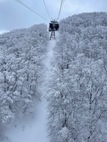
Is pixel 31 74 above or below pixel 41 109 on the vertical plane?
above

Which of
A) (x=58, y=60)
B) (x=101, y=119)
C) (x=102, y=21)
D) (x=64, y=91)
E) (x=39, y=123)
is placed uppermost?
(x=102, y=21)

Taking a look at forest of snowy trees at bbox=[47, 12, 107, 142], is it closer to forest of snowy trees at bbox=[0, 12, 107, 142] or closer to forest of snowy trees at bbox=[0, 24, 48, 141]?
forest of snowy trees at bbox=[0, 12, 107, 142]

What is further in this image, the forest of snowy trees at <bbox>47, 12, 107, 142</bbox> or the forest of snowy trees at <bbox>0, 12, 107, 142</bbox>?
the forest of snowy trees at <bbox>0, 12, 107, 142</bbox>

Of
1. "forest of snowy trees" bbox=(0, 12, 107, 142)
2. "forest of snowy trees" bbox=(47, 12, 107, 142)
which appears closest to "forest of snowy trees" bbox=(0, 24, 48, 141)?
"forest of snowy trees" bbox=(0, 12, 107, 142)

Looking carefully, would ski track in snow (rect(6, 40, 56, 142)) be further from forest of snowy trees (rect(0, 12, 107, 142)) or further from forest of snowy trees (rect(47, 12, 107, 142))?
forest of snowy trees (rect(47, 12, 107, 142))

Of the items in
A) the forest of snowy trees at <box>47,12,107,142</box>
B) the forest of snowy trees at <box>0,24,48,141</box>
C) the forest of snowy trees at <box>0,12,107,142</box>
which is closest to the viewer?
the forest of snowy trees at <box>47,12,107,142</box>

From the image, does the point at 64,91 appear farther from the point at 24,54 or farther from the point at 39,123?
the point at 24,54

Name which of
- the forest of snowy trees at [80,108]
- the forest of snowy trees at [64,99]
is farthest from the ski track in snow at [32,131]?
the forest of snowy trees at [80,108]

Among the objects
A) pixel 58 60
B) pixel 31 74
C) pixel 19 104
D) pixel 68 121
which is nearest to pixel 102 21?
pixel 58 60

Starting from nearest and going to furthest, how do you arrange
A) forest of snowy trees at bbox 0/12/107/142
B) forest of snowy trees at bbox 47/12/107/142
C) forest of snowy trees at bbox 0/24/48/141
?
forest of snowy trees at bbox 47/12/107/142
forest of snowy trees at bbox 0/12/107/142
forest of snowy trees at bbox 0/24/48/141

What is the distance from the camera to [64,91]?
2655 cm

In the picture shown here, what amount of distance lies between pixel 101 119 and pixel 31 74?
51.7ft

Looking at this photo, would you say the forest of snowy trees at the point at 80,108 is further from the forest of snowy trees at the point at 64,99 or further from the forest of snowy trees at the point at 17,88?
the forest of snowy trees at the point at 17,88

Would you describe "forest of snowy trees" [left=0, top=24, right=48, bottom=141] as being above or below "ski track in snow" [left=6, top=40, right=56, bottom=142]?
above
